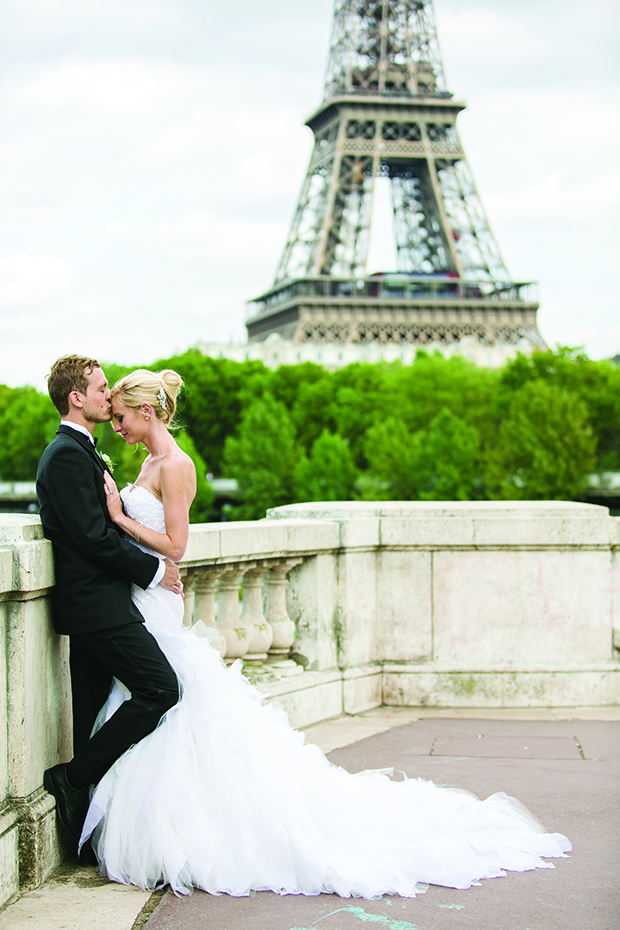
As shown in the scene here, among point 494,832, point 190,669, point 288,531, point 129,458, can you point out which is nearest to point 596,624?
point 288,531

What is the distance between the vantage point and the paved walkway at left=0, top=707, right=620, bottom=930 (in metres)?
3.94

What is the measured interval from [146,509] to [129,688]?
75 cm

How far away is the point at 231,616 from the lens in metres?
6.59

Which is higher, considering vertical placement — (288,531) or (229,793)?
(288,531)

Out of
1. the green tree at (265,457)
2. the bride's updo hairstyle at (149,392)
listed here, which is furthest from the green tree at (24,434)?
the bride's updo hairstyle at (149,392)

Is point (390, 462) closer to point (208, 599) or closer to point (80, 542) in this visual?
point (208, 599)

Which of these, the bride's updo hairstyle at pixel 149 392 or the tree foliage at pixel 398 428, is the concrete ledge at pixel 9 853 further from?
the tree foliage at pixel 398 428

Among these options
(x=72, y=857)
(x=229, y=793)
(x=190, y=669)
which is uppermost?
(x=190, y=669)

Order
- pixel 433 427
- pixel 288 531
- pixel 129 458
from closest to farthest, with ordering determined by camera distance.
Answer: pixel 288 531
pixel 433 427
pixel 129 458

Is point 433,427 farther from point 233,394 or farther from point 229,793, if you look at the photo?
point 229,793

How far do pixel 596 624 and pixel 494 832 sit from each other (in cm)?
327

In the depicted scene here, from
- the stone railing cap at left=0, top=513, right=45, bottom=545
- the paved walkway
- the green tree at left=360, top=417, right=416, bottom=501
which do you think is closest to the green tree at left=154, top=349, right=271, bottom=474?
the green tree at left=360, top=417, right=416, bottom=501

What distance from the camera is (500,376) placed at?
5253 cm

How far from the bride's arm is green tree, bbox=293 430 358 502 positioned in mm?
44337
